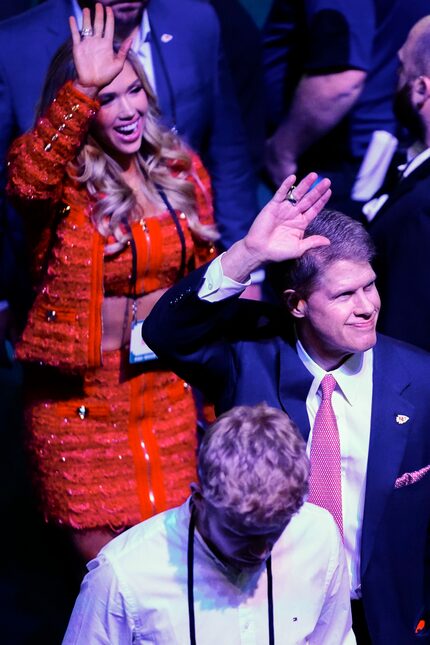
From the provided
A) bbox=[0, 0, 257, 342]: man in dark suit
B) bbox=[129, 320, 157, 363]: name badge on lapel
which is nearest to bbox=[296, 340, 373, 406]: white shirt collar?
bbox=[129, 320, 157, 363]: name badge on lapel

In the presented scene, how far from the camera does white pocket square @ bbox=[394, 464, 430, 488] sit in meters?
2.52

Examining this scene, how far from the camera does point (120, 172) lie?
3139mm

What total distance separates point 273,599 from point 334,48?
207cm

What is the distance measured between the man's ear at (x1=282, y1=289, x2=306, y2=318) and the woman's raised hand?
75 cm

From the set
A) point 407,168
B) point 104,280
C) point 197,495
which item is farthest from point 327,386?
point 407,168

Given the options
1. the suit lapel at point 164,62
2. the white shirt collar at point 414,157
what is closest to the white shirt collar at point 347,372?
the white shirt collar at point 414,157

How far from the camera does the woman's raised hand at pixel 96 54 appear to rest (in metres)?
2.89

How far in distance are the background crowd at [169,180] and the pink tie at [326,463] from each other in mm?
607

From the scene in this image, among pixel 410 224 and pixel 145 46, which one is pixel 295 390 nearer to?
pixel 410 224

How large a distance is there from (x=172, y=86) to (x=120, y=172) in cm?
54

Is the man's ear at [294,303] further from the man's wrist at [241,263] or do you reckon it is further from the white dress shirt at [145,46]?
the white dress shirt at [145,46]

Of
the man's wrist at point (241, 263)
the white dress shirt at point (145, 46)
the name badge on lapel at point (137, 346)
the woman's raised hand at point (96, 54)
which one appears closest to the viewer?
the man's wrist at point (241, 263)

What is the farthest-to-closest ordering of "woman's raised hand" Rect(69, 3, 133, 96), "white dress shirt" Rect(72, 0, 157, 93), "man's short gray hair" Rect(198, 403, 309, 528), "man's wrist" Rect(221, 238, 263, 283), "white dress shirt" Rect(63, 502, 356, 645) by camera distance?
"white dress shirt" Rect(72, 0, 157, 93) < "woman's raised hand" Rect(69, 3, 133, 96) < "man's wrist" Rect(221, 238, 263, 283) < "white dress shirt" Rect(63, 502, 356, 645) < "man's short gray hair" Rect(198, 403, 309, 528)

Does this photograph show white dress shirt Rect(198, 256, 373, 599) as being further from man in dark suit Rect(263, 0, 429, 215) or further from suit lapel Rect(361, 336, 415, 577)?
man in dark suit Rect(263, 0, 429, 215)
